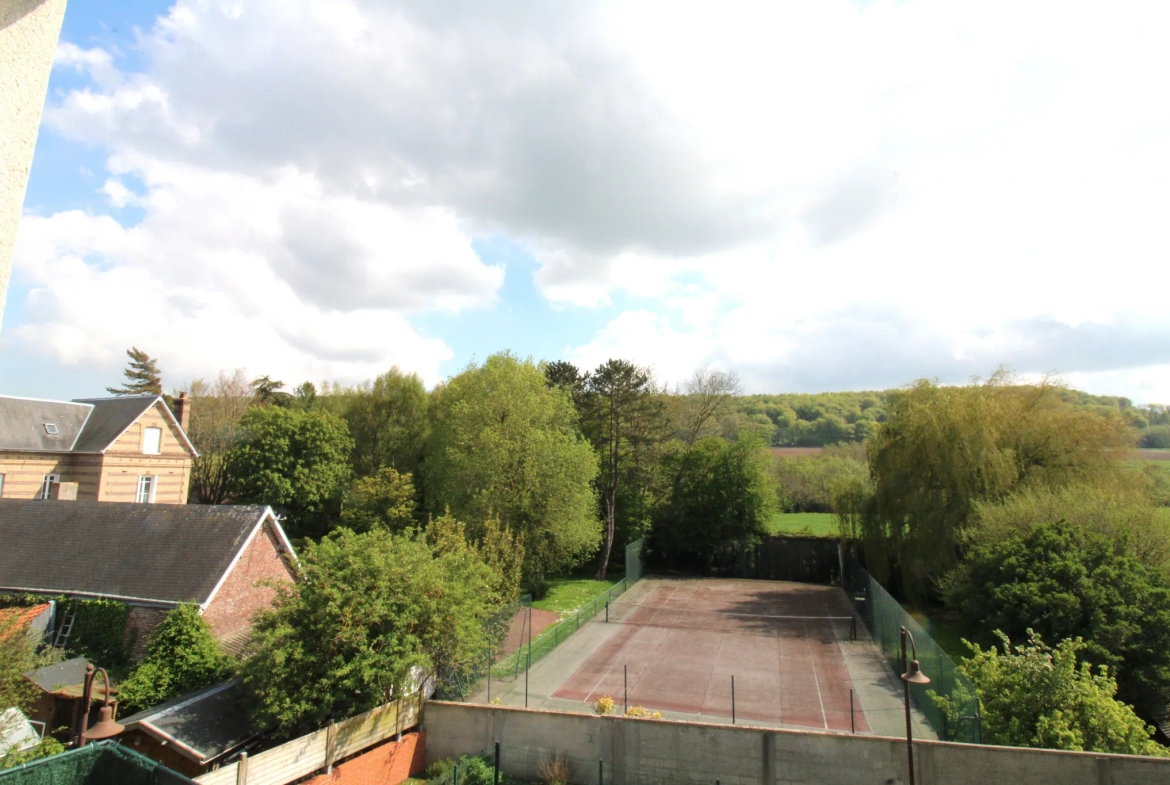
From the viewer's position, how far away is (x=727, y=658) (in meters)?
23.7

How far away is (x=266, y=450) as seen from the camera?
1684 inches

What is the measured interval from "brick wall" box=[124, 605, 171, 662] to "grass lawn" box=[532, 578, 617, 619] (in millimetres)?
16091

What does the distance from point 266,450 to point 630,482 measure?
23.7 meters

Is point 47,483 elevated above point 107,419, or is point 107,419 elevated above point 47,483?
point 107,419

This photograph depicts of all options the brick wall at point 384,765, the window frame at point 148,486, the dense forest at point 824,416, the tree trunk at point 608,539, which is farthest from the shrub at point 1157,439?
the window frame at point 148,486

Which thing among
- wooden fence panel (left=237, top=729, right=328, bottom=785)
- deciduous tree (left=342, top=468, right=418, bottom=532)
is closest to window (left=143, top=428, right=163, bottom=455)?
deciduous tree (left=342, top=468, right=418, bottom=532)

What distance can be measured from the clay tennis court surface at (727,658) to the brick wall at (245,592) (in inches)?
369

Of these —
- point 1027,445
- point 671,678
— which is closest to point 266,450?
point 671,678

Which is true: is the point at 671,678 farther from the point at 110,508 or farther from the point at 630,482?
the point at 630,482

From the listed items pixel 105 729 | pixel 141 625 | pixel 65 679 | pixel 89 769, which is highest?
pixel 105 729

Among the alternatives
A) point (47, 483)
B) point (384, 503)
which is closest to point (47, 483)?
point (47, 483)

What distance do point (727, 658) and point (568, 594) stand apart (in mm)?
13495

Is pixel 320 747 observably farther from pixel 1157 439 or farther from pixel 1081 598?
pixel 1157 439

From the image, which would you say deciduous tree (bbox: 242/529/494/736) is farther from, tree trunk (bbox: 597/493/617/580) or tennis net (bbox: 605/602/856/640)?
tree trunk (bbox: 597/493/617/580)
